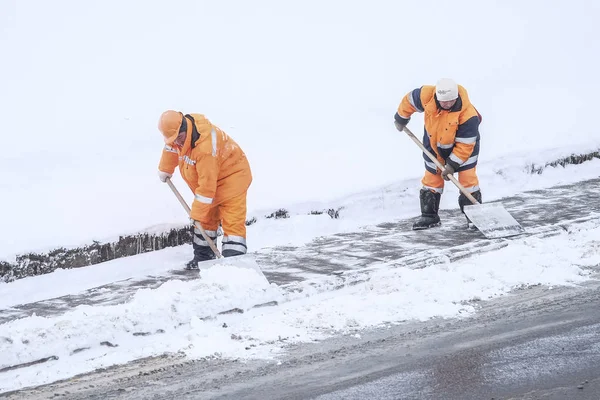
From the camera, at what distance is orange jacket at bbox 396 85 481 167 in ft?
24.7

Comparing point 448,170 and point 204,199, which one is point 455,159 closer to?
point 448,170

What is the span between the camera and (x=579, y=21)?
17.7m

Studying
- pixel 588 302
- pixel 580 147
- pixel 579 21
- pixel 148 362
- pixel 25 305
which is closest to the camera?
pixel 148 362

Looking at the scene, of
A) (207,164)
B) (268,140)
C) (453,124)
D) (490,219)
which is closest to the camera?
(207,164)

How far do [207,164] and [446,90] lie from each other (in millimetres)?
2380

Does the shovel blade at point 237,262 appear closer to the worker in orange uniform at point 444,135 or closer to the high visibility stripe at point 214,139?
the high visibility stripe at point 214,139

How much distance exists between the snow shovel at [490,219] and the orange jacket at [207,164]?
6.68 feet

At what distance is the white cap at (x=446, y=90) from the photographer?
23.9 feet

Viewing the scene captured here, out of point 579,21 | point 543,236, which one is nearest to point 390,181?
point 543,236

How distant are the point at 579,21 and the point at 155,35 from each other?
9.32 m

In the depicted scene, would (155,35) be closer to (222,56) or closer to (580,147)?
(222,56)

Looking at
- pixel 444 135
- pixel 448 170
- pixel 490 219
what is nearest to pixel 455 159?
pixel 448 170

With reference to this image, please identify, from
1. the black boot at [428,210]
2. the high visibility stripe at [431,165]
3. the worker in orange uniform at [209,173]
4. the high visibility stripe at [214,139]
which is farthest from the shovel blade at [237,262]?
the high visibility stripe at [431,165]

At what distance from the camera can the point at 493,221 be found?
291 inches
